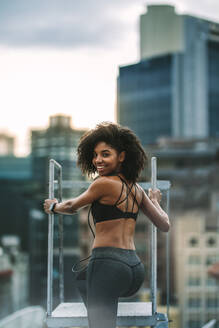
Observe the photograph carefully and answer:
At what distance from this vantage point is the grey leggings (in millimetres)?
3357

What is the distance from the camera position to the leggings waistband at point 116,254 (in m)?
3.43

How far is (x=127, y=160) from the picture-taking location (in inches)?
146

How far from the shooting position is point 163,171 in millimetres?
82938

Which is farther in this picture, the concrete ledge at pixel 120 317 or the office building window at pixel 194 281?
the office building window at pixel 194 281

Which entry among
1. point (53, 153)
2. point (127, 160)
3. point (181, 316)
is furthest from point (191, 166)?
point (127, 160)

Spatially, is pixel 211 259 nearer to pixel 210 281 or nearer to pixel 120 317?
pixel 210 281

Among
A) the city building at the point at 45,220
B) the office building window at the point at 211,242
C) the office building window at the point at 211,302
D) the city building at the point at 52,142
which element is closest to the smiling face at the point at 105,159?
the office building window at the point at 211,242

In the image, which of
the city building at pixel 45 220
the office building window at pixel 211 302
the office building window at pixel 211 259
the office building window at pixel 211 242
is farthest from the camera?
the city building at pixel 45 220

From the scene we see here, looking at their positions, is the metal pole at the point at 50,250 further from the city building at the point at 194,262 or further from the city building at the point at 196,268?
the city building at the point at 196,268

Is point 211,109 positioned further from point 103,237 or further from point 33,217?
point 103,237

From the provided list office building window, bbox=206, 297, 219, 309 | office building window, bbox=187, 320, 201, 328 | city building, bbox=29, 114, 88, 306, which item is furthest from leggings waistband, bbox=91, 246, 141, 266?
city building, bbox=29, 114, 88, 306

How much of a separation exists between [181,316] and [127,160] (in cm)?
6287

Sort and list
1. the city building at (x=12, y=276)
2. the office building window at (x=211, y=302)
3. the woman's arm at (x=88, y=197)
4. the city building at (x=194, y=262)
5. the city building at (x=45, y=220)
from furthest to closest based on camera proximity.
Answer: the city building at (x=45, y=220)
the city building at (x=12, y=276)
the office building window at (x=211, y=302)
the city building at (x=194, y=262)
the woman's arm at (x=88, y=197)

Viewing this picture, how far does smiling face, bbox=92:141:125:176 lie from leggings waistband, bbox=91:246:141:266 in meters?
0.50
